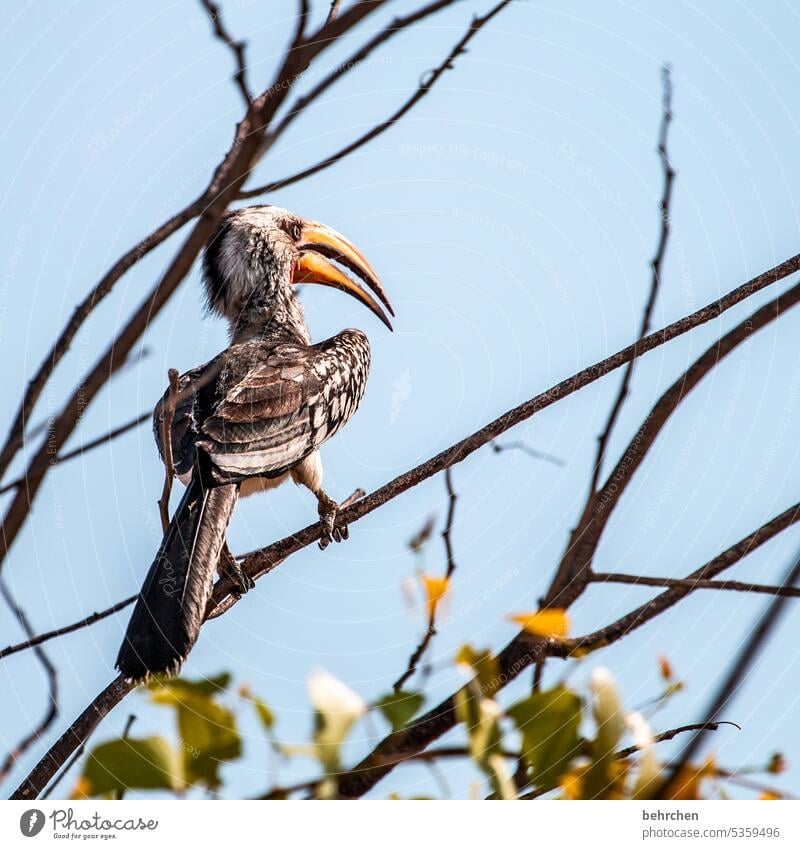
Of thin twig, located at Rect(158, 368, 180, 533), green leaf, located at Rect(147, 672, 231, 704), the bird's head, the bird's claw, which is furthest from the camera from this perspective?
the bird's head

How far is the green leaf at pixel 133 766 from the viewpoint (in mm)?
1931

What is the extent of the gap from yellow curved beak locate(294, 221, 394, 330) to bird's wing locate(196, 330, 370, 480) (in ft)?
1.11

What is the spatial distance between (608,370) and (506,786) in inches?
51.5

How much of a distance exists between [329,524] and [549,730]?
1859mm

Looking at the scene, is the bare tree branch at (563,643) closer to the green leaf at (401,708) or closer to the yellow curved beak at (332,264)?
the green leaf at (401,708)

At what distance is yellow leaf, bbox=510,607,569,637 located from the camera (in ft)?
8.05

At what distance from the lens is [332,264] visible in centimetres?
485

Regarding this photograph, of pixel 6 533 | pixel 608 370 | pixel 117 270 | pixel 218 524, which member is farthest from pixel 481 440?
pixel 6 533

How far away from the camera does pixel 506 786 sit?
193cm

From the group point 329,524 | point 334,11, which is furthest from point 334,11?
point 329,524

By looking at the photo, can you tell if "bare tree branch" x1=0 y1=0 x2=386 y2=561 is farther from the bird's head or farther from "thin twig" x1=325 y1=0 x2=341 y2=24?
the bird's head

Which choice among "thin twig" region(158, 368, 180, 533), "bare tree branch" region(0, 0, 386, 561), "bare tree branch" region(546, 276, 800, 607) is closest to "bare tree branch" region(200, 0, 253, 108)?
"bare tree branch" region(0, 0, 386, 561)

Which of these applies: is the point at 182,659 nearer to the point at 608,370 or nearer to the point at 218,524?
the point at 218,524

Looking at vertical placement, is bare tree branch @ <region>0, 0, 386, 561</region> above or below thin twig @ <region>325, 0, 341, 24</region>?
below
